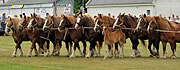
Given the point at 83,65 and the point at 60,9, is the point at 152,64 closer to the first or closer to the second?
the point at 83,65

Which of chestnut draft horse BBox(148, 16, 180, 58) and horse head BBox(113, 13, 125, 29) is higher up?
horse head BBox(113, 13, 125, 29)

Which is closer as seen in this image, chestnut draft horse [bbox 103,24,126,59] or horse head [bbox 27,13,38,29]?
chestnut draft horse [bbox 103,24,126,59]

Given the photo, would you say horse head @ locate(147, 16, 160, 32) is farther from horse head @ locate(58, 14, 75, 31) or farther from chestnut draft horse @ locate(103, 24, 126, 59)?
horse head @ locate(58, 14, 75, 31)

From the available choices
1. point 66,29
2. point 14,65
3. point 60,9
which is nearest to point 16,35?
point 66,29

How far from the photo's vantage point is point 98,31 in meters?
21.7

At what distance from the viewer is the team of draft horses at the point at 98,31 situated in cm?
2148

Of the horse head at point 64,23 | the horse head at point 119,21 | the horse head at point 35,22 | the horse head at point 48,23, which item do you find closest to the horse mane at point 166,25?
the horse head at point 119,21

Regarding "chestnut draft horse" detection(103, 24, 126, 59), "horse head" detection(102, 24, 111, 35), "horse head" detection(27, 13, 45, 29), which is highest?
"horse head" detection(27, 13, 45, 29)

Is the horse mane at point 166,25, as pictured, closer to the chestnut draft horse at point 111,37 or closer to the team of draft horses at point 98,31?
the team of draft horses at point 98,31

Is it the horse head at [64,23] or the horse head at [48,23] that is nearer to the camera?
the horse head at [64,23]

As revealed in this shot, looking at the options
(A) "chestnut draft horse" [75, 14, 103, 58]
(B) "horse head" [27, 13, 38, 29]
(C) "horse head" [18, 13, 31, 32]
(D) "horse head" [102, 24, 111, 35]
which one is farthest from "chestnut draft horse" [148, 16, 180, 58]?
(C) "horse head" [18, 13, 31, 32]

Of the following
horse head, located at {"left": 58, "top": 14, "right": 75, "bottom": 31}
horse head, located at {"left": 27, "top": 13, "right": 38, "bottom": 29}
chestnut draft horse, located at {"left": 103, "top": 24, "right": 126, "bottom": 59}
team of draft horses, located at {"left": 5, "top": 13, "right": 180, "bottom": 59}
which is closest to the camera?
chestnut draft horse, located at {"left": 103, "top": 24, "right": 126, "bottom": 59}

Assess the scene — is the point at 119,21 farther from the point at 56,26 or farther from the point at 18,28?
the point at 18,28

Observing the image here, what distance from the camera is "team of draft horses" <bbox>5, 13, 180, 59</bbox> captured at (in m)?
21.5
